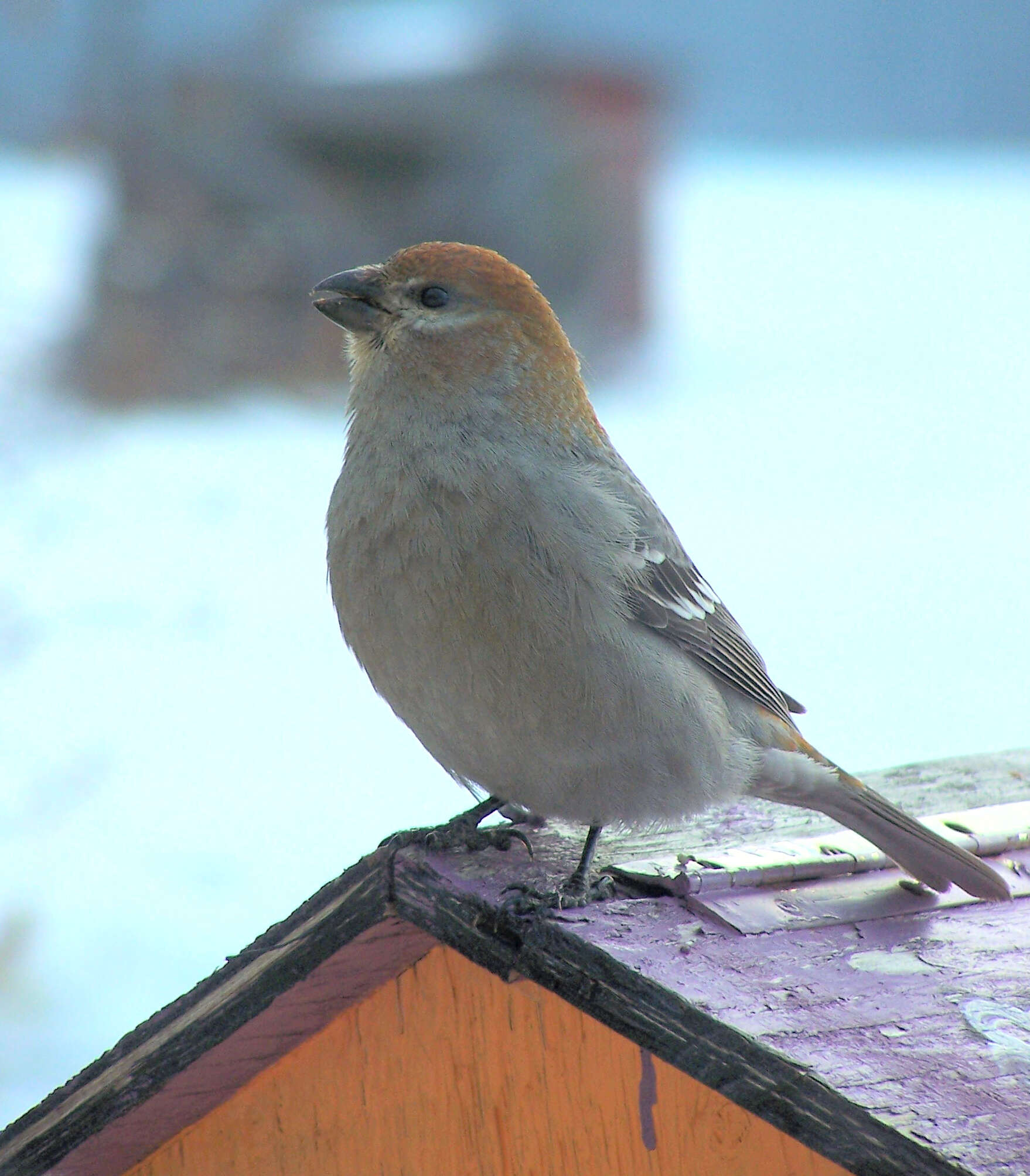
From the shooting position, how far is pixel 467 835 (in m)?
2.46

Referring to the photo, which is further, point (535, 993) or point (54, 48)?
point (54, 48)

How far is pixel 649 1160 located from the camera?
86.0 inches

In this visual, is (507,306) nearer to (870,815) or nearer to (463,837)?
(463,837)

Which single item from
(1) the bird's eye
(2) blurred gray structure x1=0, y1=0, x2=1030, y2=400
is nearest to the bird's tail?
(1) the bird's eye

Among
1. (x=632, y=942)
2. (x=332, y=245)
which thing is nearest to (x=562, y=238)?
(x=332, y=245)

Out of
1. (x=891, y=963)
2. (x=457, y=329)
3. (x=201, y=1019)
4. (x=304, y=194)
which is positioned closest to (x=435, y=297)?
(x=457, y=329)

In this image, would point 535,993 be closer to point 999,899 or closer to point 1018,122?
point 999,899

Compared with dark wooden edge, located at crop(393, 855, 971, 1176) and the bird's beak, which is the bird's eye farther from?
dark wooden edge, located at crop(393, 855, 971, 1176)

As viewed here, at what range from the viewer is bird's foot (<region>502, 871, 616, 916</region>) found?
2090 millimetres

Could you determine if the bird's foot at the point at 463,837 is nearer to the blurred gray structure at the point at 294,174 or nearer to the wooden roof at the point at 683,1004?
the wooden roof at the point at 683,1004

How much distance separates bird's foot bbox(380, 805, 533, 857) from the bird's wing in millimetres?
437

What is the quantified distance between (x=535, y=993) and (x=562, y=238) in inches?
433

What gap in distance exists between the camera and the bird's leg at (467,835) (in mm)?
2330

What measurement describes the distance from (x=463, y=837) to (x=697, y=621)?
2.36 ft
